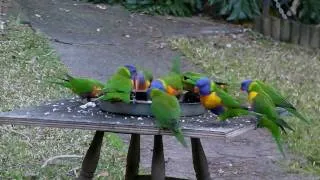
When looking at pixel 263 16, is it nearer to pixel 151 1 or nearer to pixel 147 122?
pixel 151 1

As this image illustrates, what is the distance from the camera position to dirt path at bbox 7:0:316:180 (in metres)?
5.61

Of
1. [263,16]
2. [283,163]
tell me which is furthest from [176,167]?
[263,16]

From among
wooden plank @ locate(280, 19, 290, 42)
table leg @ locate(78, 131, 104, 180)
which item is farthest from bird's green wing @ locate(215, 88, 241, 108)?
wooden plank @ locate(280, 19, 290, 42)

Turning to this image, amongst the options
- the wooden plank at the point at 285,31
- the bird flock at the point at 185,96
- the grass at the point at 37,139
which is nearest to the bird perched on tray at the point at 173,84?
the bird flock at the point at 185,96

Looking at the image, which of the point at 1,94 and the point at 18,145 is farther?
the point at 1,94

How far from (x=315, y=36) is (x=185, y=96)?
6.92 metres

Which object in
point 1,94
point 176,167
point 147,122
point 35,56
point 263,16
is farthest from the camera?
point 263,16

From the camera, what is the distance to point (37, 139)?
18.6 ft

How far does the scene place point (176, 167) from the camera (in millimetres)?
5449

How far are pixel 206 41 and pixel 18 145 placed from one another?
469 cm

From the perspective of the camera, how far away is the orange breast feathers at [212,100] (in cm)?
359

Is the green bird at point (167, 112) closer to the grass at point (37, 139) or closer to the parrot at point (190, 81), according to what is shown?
the parrot at point (190, 81)

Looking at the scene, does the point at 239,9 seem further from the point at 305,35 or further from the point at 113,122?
the point at 113,122

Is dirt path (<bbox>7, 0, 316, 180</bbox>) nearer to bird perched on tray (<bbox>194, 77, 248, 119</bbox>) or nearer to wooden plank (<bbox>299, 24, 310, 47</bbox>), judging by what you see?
wooden plank (<bbox>299, 24, 310, 47</bbox>)
